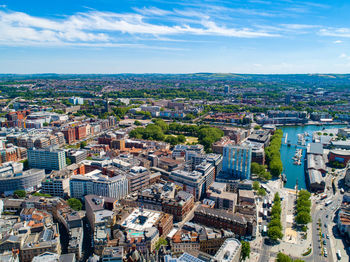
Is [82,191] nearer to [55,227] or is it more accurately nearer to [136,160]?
[55,227]

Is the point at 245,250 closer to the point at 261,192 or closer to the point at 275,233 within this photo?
the point at 275,233

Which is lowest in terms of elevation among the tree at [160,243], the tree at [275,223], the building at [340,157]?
the tree at [160,243]

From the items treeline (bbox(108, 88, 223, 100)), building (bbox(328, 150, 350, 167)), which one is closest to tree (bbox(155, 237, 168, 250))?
building (bbox(328, 150, 350, 167))

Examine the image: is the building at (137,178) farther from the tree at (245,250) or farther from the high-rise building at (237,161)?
the tree at (245,250)

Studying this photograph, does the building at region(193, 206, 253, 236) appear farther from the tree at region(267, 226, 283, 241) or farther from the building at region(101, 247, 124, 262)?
the building at region(101, 247, 124, 262)

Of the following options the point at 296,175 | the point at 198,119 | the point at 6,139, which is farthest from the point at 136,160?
the point at 198,119

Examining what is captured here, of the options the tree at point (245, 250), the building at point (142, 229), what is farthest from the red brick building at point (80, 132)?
the tree at point (245, 250)
